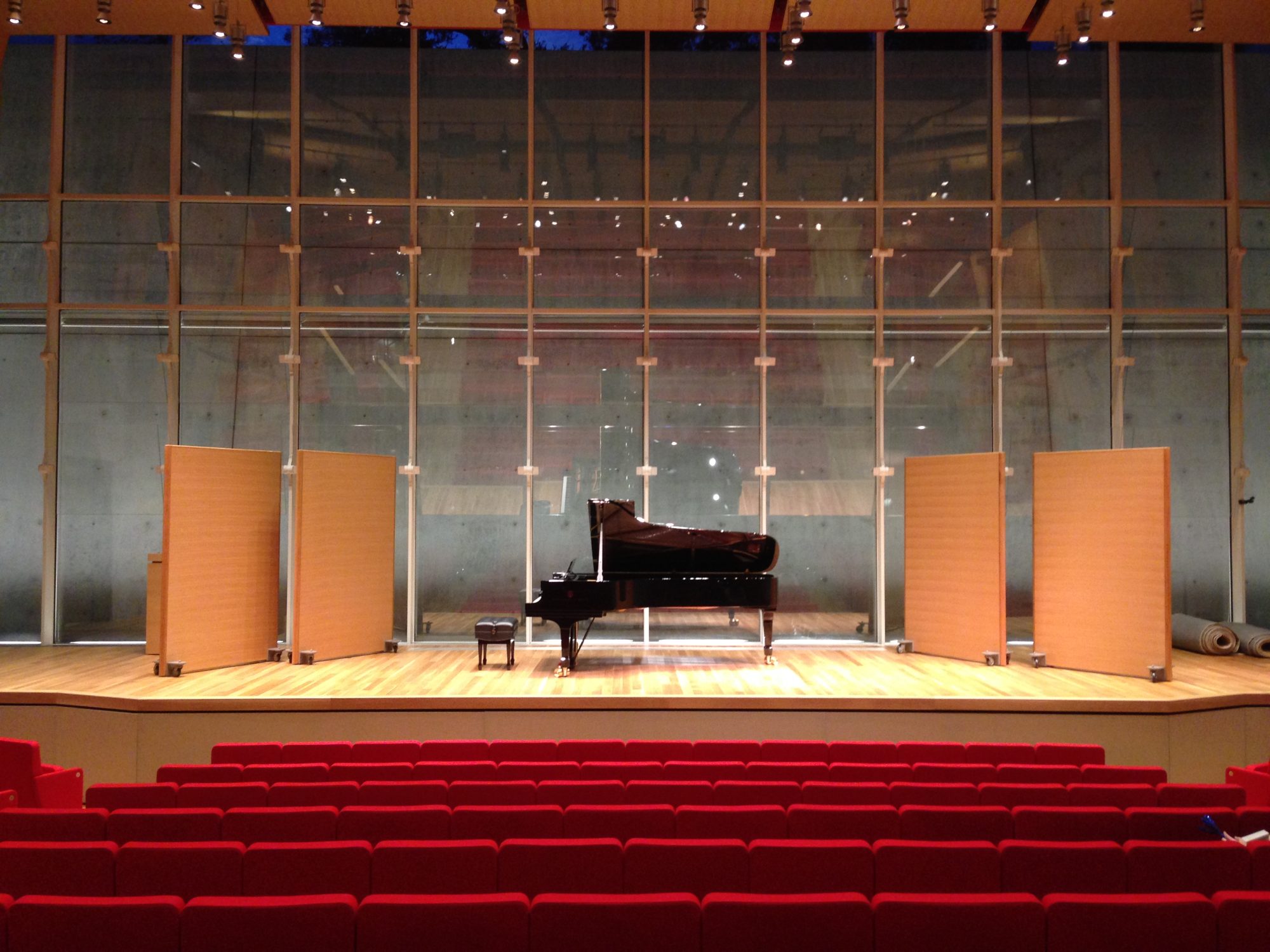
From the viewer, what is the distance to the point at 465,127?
27.7 feet

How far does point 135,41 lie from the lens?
27.3 ft

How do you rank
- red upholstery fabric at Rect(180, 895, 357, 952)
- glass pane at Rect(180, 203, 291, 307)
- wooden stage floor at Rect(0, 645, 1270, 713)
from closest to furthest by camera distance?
red upholstery fabric at Rect(180, 895, 357, 952)
wooden stage floor at Rect(0, 645, 1270, 713)
glass pane at Rect(180, 203, 291, 307)

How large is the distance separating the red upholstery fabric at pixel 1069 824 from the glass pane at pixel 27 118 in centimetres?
958

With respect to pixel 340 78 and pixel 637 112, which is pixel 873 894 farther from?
pixel 340 78

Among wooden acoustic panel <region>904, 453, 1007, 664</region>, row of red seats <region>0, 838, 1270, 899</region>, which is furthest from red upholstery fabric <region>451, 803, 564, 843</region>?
wooden acoustic panel <region>904, 453, 1007, 664</region>

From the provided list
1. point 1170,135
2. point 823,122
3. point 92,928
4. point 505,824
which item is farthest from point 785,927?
point 1170,135

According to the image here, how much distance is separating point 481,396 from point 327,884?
20.3ft

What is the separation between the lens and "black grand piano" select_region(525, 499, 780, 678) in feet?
22.6

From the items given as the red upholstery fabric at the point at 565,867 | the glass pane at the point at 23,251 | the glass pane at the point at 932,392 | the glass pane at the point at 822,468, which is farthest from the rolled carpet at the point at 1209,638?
the glass pane at the point at 23,251

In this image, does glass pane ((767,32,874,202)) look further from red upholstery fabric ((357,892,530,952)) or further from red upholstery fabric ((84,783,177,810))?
red upholstery fabric ((357,892,530,952))

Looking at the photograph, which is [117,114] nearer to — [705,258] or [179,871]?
[705,258]

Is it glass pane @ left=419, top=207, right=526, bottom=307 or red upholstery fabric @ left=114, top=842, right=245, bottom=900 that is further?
glass pane @ left=419, top=207, right=526, bottom=307

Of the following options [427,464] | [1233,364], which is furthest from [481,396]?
[1233,364]

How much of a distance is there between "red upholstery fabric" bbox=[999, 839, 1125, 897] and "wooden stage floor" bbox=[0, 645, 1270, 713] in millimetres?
3240
